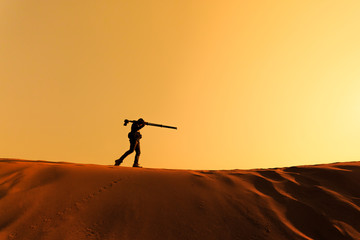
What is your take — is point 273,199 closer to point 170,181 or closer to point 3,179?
point 170,181

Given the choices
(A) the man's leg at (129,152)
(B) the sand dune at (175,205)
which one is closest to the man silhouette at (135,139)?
(A) the man's leg at (129,152)

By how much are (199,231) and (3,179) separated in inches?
117

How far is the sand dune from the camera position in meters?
2.59

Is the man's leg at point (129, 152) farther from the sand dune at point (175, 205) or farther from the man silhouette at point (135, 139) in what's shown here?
the sand dune at point (175, 205)

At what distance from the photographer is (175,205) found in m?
3.13

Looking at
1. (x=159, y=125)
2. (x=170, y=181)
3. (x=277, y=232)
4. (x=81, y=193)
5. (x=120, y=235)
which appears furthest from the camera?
(x=159, y=125)

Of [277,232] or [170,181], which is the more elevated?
[170,181]

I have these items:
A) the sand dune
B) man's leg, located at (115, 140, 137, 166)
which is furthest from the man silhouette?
the sand dune

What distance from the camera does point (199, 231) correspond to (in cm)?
262

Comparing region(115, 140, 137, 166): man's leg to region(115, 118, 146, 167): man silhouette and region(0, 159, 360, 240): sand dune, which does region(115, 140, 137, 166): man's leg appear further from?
region(0, 159, 360, 240): sand dune

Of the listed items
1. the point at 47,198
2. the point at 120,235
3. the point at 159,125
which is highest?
the point at 159,125

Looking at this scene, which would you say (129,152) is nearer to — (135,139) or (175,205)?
(135,139)

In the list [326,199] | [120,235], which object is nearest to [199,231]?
[120,235]

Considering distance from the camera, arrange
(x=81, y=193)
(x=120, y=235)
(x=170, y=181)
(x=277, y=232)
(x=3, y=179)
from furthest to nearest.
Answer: (x=170, y=181) < (x=3, y=179) < (x=81, y=193) < (x=277, y=232) < (x=120, y=235)
